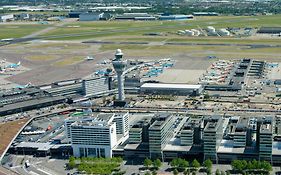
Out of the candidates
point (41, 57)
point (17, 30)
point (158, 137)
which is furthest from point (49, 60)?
point (158, 137)

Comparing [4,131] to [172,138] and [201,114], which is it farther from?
[201,114]

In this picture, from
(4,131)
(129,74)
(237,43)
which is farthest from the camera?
(237,43)

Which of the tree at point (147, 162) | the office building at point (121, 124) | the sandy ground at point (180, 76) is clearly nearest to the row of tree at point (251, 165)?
the tree at point (147, 162)

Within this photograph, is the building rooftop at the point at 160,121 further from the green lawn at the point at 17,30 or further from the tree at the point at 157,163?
the green lawn at the point at 17,30

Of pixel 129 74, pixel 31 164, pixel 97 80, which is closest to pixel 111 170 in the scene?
pixel 31 164

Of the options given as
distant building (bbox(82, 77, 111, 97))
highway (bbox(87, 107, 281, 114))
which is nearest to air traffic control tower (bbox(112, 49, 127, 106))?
highway (bbox(87, 107, 281, 114))
